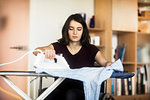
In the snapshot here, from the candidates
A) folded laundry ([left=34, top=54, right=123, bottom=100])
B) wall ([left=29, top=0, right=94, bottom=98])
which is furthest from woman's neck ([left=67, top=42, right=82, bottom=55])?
wall ([left=29, top=0, right=94, bottom=98])

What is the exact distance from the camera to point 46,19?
2990 millimetres

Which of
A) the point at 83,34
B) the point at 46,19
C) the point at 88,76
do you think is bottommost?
the point at 88,76

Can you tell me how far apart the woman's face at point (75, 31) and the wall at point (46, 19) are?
3.52 ft

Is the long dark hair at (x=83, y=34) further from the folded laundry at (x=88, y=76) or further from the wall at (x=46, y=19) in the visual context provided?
the wall at (x=46, y=19)

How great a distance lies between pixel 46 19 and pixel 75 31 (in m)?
1.16

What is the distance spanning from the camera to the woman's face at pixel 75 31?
1.91 metres

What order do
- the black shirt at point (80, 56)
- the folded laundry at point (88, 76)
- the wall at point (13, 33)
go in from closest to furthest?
1. the folded laundry at point (88, 76)
2. the black shirt at point (80, 56)
3. the wall at point (13, 33)

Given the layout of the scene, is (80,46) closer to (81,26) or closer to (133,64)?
(81,26)

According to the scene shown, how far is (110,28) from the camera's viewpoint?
9.70 ft

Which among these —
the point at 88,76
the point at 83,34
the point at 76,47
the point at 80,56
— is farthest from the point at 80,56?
the point at 88,76

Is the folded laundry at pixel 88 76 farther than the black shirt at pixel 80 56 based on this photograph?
No

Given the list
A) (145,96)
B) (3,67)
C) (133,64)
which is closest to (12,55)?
(3,67)

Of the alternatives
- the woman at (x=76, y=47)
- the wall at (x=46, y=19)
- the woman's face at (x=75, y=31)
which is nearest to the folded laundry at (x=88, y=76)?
the woman at (x=76, y=47)

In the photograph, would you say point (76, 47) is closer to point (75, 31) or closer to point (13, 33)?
point (75, 31)
